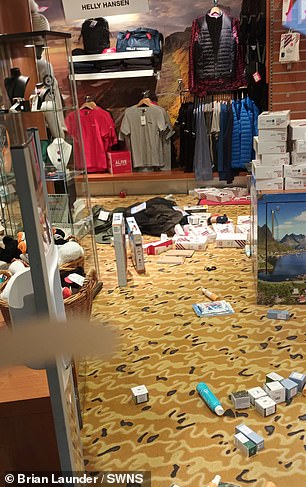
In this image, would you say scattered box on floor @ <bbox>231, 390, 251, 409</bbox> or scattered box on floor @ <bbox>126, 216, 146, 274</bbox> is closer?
scattered box on floor @ <bbox>231, 390, 251, 409</bbox>

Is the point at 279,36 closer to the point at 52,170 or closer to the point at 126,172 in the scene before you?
the point at 52,170

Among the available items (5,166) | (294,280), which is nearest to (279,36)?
(294,280)

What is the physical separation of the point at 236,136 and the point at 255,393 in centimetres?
472

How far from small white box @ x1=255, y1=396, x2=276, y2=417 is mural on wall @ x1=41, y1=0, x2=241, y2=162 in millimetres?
5567

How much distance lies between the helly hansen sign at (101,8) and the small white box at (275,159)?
2185mm

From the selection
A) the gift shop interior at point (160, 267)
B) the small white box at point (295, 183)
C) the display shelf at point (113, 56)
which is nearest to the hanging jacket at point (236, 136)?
the gift shop interior at point (160, 267)

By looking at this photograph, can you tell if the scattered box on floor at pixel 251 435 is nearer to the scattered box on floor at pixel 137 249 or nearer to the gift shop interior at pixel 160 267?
the gift shop interior at pixel 160 267

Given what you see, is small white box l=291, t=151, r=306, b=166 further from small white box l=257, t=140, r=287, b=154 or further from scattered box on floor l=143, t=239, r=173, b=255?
scattered box on floor l=143, t=239, r=173, b=255

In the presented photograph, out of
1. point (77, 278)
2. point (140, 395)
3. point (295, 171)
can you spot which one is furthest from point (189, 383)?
point (295, 171)

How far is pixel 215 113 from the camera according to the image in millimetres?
6668

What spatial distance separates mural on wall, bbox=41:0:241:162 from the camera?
7004 millimetres

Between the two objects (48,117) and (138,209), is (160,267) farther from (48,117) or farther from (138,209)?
(48,117)

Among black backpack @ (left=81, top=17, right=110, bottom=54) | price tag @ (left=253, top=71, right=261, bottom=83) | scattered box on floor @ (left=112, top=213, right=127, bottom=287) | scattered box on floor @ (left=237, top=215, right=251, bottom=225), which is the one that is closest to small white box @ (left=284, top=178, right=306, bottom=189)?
scattered box on floor @ (left=112, top=213, right=127, bottom=287)

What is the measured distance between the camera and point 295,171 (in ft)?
10.9
